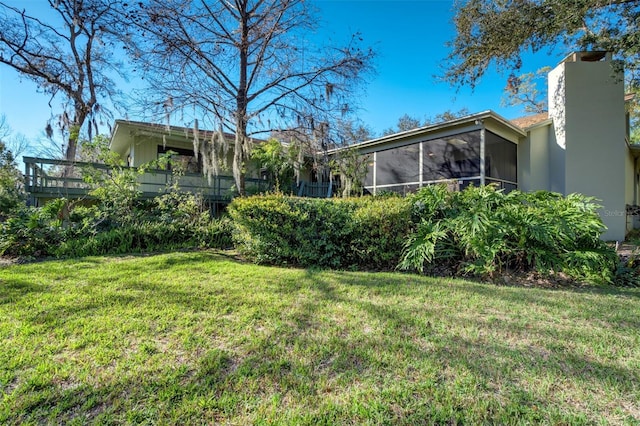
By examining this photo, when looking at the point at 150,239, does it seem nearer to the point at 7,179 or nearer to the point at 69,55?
the point at 7,179

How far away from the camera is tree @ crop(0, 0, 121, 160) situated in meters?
10.6

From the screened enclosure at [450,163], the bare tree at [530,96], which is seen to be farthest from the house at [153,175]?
the bare tree at [530,96]

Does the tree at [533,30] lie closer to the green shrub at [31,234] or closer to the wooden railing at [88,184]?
the wooden railing at [88,184]

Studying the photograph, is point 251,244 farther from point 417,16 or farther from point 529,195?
point 417,16

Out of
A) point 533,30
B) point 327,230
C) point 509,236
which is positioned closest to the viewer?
point 509,236

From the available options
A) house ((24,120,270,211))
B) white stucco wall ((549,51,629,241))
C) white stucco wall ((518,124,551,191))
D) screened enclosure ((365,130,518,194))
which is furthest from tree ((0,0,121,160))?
white stucco wall ((549,51,629,241))

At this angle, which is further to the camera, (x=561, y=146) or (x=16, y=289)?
(x=561, y=146)

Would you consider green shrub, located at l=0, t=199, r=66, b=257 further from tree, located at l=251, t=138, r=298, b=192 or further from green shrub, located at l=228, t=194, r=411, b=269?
tree, located at l=251, t=138, r=298, b=192

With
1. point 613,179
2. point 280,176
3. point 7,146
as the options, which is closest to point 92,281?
point 280,176

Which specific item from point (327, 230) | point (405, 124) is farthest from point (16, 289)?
point (405, 124)

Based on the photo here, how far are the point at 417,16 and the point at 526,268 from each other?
8.15 metres

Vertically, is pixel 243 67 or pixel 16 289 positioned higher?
pixel 243 67

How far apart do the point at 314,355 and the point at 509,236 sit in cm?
419

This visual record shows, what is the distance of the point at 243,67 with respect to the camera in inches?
354
